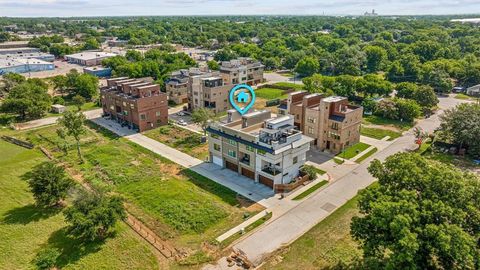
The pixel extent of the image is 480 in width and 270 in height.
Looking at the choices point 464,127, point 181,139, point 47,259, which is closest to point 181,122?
point 181,139

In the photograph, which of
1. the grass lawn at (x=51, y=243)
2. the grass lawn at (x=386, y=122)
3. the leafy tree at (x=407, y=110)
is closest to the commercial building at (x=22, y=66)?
the grass lawn at (x=51, y=243)

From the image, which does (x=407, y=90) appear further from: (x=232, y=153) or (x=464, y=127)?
(x=232, y=153)

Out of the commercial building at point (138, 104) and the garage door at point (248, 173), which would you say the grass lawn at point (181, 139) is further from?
the garage door at point (248, 173)

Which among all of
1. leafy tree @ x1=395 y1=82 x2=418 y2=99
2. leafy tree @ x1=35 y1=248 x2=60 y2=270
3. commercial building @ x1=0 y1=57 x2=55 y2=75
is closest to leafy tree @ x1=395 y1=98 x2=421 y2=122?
leafy tree @ x1=395 y1=82 x2=418 y2=99

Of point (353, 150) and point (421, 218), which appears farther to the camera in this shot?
point (353, 150)

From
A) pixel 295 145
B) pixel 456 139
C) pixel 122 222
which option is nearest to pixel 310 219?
pixel 295 145

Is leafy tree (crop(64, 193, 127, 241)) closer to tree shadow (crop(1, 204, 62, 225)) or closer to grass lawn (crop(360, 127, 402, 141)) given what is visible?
tree shadow (crop(1, 204, 62, 225))

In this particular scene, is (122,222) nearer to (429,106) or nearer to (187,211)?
(187,211)
